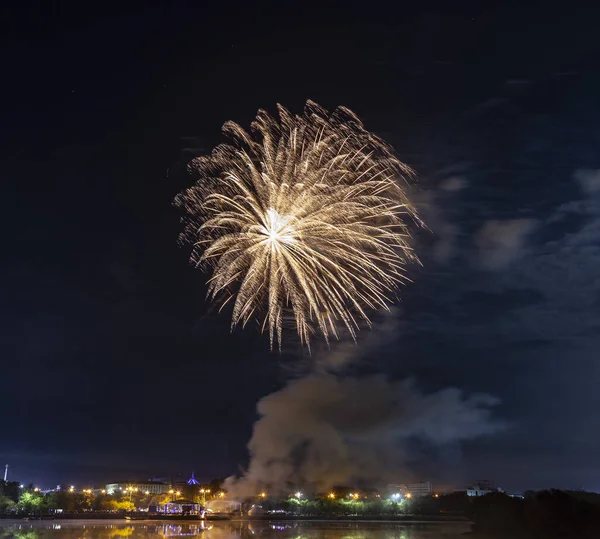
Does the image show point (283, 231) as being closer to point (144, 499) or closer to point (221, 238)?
point (221, 238)

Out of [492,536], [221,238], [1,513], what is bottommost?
[492,536]

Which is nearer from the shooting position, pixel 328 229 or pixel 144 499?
pixel 328 229

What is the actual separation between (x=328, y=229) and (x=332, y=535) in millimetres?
29762

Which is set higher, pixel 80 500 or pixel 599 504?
pixel 80 500

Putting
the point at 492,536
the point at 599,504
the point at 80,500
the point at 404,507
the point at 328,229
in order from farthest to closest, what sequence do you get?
the point at 80,500, the point at 404,507, the point at 599,504, the point at 492,536, the point at 328,229

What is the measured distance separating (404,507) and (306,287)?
76.6 metres

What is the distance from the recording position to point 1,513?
90.8m

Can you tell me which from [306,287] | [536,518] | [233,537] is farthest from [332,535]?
[306,287]

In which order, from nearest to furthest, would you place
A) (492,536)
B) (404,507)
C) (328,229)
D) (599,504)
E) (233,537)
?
1. (328,229)
2. (233,537)
3. (492,536)
4. (599,504)
5. (404,507)

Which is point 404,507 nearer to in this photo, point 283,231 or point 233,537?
point 233,537

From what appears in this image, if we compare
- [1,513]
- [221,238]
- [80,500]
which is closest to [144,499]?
[80,500]

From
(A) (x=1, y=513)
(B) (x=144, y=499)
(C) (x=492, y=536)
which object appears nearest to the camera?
(C) (x=492, y=536)

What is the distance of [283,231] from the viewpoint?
29844 mm

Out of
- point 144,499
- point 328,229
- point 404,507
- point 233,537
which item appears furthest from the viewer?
point 144,499
